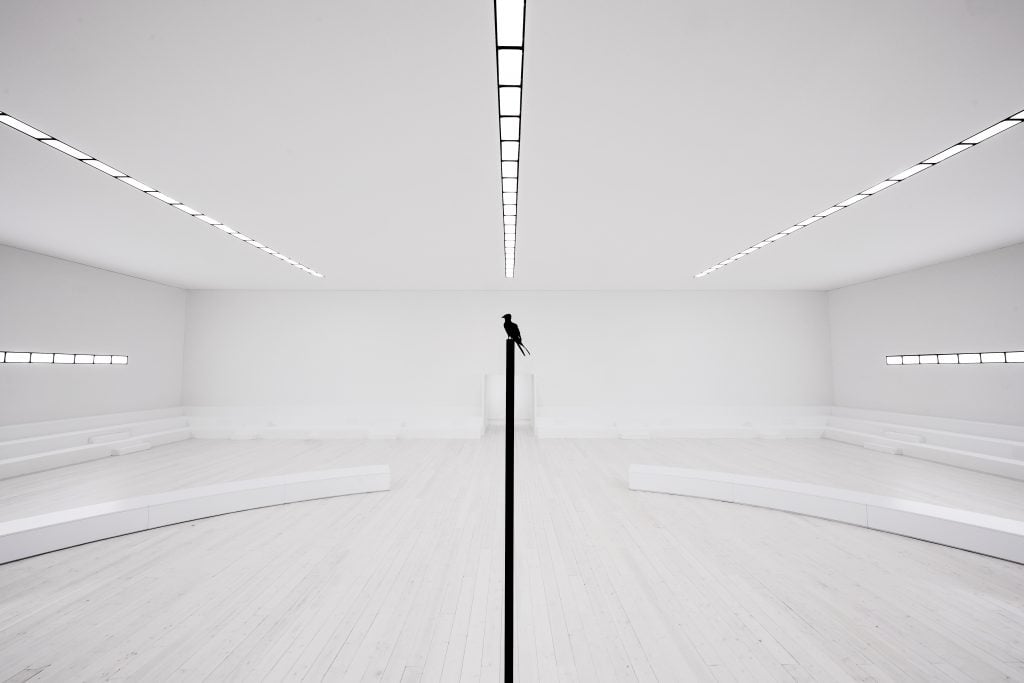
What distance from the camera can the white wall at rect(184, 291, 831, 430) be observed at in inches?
533

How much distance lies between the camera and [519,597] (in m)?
3.59

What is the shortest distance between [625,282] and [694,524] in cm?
837

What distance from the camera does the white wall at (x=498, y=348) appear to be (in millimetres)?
13547

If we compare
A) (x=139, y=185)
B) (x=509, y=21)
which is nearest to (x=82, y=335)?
(x=139, y=185)

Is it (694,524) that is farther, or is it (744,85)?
(694,524)

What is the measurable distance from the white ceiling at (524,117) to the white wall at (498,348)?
223 inches

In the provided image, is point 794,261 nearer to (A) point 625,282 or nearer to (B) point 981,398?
(A) point 625,282

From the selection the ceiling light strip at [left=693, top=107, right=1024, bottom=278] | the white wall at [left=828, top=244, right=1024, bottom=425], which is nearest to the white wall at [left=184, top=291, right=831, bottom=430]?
the white wall at [left=828, top=244, right=1024, bottom=425]

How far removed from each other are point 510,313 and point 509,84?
2.29 metres

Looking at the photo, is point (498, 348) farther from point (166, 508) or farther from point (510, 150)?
point (166, 508)

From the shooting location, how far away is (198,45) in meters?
3.25

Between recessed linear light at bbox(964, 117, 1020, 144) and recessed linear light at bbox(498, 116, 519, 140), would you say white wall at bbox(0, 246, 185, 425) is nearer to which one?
recessed linear light at bbox(498, 116, 519, 140)

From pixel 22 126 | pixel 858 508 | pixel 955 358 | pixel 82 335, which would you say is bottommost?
pixel 858 508

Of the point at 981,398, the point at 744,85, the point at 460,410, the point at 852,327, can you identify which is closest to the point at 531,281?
the point at 460,410
